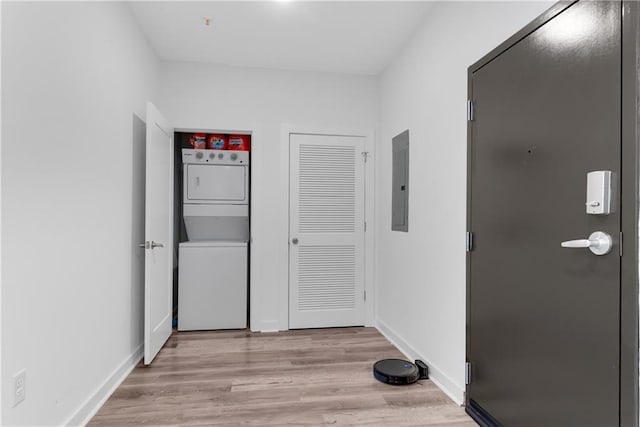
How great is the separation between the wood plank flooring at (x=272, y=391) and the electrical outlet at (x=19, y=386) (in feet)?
1.99

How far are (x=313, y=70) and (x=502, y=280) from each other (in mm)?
2751

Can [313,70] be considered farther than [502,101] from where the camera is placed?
Yes

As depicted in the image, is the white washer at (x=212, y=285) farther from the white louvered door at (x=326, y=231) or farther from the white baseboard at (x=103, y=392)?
Result: the white baseboard at (x=103, y=392)

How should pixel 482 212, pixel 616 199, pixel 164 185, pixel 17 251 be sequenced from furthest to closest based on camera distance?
pixel 164 185 < pixel 482 212 < pixel 17 251 < pixel 616 199

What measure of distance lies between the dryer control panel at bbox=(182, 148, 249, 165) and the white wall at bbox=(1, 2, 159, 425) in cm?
103

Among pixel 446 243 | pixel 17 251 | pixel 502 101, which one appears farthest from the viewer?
pixel 446 243

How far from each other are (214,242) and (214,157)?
35.3 inches

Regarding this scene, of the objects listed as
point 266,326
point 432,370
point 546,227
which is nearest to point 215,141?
point 266,326

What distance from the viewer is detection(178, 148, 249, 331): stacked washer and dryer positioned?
11.5 feet

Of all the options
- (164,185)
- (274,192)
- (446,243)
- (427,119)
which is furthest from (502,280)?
(164,185)

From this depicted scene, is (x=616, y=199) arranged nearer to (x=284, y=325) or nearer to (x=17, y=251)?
(x=17, y=251)

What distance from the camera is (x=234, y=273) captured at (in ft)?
11.8

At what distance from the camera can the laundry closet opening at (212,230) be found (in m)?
3.52

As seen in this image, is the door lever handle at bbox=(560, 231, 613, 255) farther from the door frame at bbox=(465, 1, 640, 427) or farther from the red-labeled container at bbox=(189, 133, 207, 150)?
the red-labeled container at bbox=(189, 133, 207, 150)
